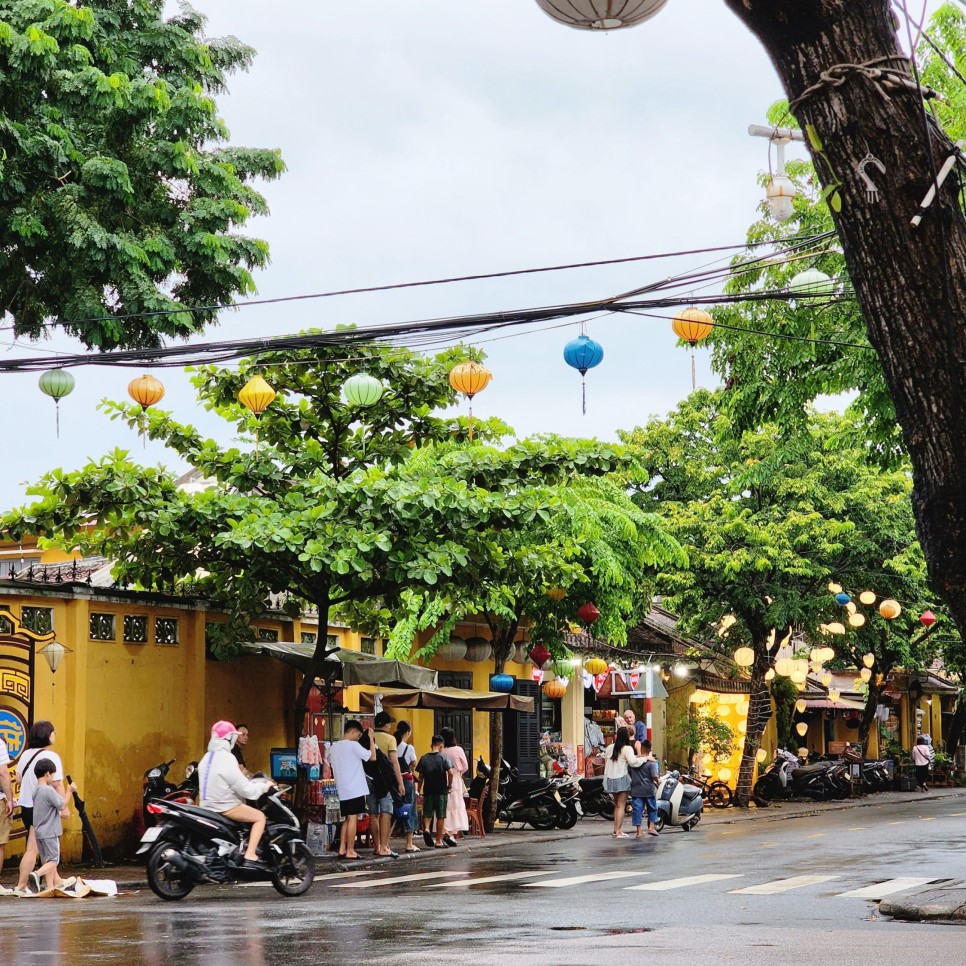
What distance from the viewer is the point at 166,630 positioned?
67.1 feet

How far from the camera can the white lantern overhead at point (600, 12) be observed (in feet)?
20.8

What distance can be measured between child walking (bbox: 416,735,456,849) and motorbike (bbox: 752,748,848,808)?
16.7m

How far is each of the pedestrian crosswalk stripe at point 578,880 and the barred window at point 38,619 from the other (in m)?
7.43

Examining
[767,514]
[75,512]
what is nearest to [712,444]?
[767,514]

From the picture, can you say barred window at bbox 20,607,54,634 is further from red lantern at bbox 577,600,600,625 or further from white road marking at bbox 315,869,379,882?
red lantern at bbox 577,600,600,625

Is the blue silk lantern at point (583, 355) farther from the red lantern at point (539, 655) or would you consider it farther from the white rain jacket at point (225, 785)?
the red lantern at point (539, 655)

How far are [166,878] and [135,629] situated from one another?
6.94 m

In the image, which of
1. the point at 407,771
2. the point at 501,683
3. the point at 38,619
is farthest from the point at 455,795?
the point at 38,619

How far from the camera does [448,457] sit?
1844 centimetres

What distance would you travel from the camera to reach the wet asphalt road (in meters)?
9.33

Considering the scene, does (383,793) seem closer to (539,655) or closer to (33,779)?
(33,779)

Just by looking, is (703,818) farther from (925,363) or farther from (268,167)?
(925,363)

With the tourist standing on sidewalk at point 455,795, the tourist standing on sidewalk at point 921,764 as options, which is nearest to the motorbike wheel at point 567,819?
the tourist standing on sidewalk at point 455,795

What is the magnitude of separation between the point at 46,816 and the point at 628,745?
34.8ft
